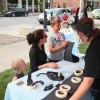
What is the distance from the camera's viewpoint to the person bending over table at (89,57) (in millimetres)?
2605

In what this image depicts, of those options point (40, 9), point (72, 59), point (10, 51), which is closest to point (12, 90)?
point (72, 59)

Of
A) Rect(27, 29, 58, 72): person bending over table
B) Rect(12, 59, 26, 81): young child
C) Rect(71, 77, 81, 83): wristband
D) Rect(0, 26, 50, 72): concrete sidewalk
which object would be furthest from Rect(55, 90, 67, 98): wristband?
Rect(0, 26, 50, 72): concrete sidewalk

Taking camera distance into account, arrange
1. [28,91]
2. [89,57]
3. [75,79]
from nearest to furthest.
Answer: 1. [89,57]
2. [28,91]
3. [75,79]

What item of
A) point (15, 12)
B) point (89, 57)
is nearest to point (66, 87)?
point (89, 57)

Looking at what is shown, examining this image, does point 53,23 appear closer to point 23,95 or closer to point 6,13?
point 23,95

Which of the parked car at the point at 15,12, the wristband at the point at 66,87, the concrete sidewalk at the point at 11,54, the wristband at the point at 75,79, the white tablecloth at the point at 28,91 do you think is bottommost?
the parked car at the point at 15,12

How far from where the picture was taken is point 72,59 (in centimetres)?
464

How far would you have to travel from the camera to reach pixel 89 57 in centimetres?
267

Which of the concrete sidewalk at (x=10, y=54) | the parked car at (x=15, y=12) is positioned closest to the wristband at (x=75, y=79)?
the concrete sidewalk at (x=10, y=54)

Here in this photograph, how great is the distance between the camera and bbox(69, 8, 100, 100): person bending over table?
261 centimetres

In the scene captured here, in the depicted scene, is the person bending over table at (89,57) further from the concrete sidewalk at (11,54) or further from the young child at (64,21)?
the concrete sidewalk at (11,54)

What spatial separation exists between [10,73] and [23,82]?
3556mm

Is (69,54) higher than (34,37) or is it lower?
lower

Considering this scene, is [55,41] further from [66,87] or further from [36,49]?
[66,87]
